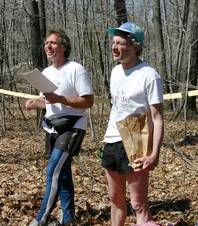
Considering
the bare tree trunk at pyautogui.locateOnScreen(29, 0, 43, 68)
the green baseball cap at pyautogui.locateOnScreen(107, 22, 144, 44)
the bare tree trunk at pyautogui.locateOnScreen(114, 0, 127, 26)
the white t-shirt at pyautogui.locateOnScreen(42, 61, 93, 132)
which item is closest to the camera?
the green baseball cap at pyautogui.locateOnScreen(107, 22, 144, 44)

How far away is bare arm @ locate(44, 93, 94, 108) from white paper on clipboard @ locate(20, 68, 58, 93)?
0.05 meters

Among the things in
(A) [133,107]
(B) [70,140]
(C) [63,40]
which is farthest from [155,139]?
(C) [63,40]

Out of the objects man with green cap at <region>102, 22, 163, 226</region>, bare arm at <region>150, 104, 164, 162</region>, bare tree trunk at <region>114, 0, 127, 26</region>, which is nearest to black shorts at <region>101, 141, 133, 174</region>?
man with green cap at <region>102, 22, 163, 226</region>

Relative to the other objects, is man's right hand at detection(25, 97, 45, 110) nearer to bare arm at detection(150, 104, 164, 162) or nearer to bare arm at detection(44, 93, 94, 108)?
bare arm at detection(44, 93, 94, 108)

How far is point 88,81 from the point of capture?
13.8 ft

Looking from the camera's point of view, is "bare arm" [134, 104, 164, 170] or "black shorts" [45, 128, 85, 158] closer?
"bare arm" [134, 104, 164, 170]

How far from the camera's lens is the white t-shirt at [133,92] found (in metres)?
3.23

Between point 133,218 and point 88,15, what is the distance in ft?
17.9

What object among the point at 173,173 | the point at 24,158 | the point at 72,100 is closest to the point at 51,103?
the point at 72,100

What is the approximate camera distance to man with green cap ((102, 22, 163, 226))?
322 centimetres

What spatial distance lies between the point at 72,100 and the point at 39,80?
0.37 m

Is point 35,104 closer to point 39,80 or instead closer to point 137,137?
point 39,80

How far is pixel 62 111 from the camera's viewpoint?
4.29 meters

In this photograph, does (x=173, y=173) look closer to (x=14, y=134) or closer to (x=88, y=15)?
(x=88, y=15)
